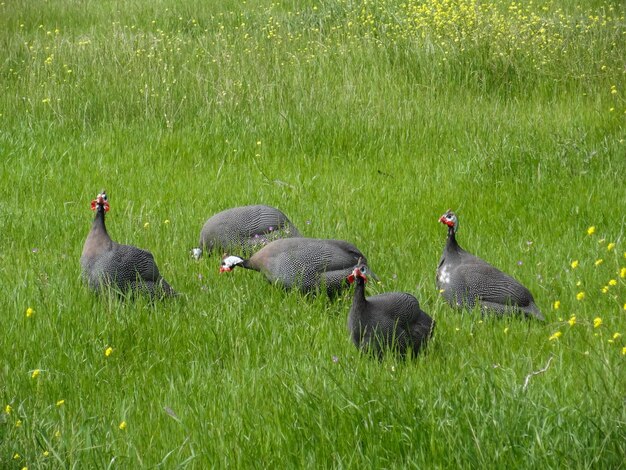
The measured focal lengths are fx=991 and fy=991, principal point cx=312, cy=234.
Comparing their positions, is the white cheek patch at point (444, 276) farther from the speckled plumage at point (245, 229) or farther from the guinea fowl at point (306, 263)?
the speckled plumage at point (245, 229)

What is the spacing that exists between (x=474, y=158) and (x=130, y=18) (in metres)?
7.53

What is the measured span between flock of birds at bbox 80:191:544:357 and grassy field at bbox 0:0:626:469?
123 millimetres

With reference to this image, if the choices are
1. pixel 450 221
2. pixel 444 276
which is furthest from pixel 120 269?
pixel 450 221

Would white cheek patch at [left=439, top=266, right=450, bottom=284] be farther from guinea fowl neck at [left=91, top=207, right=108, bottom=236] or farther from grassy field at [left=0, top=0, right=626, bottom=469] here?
guinea fowl neck at [left=91, top=207, right=108, bottom=236]

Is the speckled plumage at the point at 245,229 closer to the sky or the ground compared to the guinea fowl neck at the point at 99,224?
closer to the ground

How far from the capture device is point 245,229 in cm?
670

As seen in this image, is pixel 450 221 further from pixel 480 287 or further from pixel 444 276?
pixel 480 287

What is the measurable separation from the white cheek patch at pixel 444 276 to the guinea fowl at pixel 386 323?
729 millimetres

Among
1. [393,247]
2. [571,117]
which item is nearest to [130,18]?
[571,117]

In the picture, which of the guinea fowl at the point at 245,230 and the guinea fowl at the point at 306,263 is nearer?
the guinea fowl at the point at 306,263

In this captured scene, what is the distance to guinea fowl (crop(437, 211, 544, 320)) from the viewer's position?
211 inches

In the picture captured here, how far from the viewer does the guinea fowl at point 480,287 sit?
5367mm

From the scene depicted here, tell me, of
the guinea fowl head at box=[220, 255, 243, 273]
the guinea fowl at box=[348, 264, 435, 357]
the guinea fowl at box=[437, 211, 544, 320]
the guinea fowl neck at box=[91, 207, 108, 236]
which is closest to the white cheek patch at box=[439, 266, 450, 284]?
the guinea fowl at box=[437, 211, 544, 320]

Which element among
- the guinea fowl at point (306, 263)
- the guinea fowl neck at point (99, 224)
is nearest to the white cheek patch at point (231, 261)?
the guinea fowl at point (306, 263)
